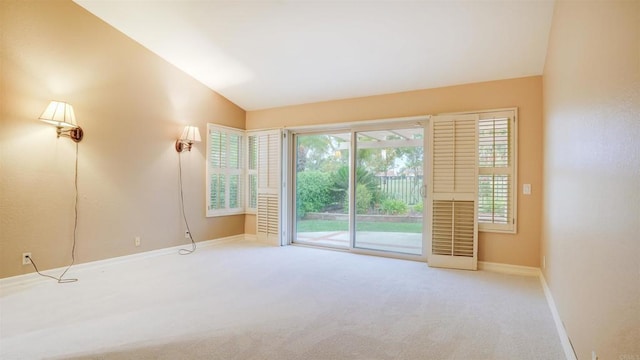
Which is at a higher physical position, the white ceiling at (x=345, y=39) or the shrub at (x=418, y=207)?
the white ceiling at (x=345, y=39)

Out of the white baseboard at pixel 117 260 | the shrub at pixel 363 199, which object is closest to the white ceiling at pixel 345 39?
the shrub at pixel 363 199

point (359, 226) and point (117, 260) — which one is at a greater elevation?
point (359, 226)

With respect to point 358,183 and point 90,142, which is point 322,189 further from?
point 90,142

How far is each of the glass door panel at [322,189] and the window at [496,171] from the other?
201 cm

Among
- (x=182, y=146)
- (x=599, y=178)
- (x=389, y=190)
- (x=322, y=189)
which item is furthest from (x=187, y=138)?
(x=599, y=178)

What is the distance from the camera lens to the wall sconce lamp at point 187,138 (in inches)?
197

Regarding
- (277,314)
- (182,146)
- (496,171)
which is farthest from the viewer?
(182,146)

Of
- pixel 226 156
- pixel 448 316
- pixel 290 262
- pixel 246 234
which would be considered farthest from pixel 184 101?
pixel 448 316

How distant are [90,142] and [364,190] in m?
3.81

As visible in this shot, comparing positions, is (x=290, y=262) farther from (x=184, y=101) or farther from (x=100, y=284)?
(x=184, y=101)

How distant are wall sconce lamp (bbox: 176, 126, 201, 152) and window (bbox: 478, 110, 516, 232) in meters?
4.13

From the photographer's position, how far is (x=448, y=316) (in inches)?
108

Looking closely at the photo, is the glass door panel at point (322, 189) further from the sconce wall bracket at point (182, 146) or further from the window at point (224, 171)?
the sconce wall bracket at point (182, 146)

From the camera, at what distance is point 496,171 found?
415cm
